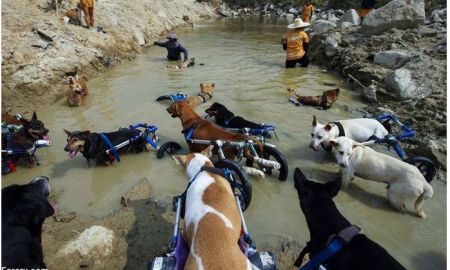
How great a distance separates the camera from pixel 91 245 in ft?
13.7

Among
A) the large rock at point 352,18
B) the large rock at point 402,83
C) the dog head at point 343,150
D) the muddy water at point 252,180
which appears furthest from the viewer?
the large rock at point 352,18

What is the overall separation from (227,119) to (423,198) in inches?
160

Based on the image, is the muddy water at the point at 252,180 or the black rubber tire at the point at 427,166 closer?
the muddy water at the point at 252,180

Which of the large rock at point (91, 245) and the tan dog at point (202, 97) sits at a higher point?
the tan dog at point (202, 97)

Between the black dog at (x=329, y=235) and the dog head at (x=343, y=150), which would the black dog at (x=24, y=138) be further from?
the dog head at (x=343, y=150)

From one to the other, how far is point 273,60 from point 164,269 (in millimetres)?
13551

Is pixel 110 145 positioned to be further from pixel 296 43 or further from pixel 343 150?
pixel 296 43

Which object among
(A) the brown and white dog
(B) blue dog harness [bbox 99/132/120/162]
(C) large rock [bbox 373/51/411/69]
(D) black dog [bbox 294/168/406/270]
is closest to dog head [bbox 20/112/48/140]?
(B) blue dog harness [bbox 99/132/120/162]

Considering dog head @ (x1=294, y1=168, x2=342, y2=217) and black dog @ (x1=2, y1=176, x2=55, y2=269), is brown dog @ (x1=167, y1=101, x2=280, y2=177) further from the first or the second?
black dog @ (x1=2, y1=176, x2=55, y2=269)

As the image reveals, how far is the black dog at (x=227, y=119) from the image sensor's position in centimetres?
719

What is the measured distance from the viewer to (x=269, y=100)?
10.0 m

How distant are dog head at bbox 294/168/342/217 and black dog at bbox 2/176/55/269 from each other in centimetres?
273

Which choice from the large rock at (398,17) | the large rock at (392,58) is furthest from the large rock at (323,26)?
the large rock at (392,58)

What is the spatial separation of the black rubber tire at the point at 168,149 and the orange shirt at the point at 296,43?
8.12m
